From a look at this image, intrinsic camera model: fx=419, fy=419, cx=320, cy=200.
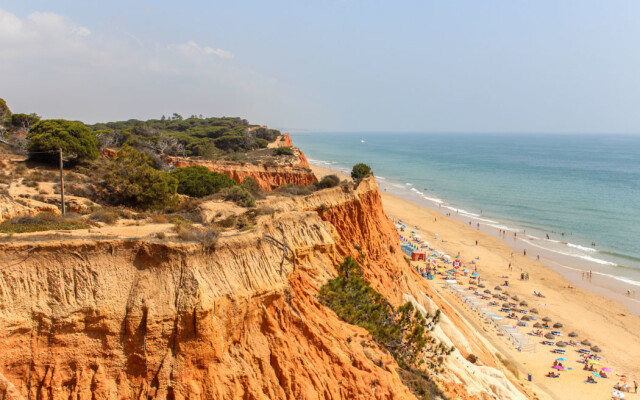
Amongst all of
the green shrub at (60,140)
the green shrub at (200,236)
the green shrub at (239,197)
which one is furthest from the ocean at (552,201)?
the green shrub at (60,140)

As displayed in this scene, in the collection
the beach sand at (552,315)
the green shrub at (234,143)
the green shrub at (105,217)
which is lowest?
the beach sand at (552,315)

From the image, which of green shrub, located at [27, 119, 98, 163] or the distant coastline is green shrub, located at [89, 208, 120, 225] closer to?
green shrub, located at [27, 119, 98, 163]

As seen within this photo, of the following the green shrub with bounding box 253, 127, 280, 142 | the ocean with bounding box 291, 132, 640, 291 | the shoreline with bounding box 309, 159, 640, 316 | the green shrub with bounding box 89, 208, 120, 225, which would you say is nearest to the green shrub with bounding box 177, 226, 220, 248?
the green shrub with bounding box 89, 208, 120, 225

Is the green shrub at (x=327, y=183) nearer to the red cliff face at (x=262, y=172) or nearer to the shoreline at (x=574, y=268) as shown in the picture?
the red cliff face at (x=262, y=172)

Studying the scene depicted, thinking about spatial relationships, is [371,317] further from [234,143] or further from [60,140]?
[234,143]

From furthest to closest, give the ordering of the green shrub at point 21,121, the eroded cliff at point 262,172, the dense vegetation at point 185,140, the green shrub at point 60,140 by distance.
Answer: the dense vegetation at point 185,140 < the green shrub at point 21,121 < the eroded cliff at point 262,172 < the green shrub at point 60,140

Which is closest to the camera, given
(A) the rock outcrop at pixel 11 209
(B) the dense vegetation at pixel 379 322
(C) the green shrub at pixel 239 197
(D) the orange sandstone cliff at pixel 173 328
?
(D) the orange sandstone cliff at pixel 173 328

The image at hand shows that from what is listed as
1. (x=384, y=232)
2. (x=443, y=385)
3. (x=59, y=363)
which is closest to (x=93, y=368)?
(x=59, y=363)
